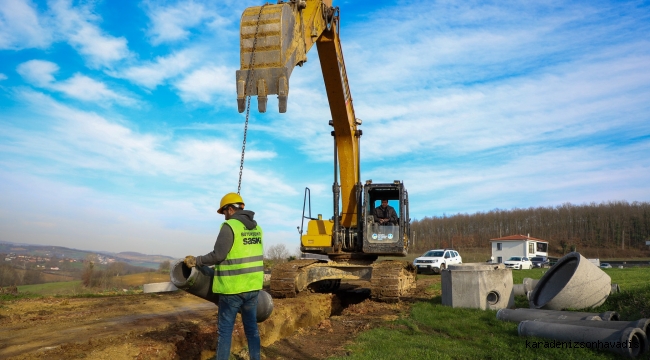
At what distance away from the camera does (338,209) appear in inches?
558

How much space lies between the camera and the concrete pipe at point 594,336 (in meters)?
6.54

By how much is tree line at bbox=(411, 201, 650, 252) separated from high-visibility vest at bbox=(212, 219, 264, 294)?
9173cm

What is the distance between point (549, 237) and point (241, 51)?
108853 mm

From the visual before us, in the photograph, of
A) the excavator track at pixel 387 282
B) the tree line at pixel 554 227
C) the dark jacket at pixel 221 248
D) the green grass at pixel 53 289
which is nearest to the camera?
the dark jacket at pixel 221 248

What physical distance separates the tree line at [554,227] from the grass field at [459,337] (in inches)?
3408

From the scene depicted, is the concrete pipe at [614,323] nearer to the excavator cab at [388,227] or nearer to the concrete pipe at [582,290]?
the concrete pipe at [582,290]

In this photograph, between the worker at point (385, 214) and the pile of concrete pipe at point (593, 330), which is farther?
the worker at point (385, 214)

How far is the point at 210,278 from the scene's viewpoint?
612 cm

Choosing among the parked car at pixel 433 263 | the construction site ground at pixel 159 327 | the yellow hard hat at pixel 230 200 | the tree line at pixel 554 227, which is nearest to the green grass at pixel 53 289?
the construction site ground at pixel 159 327

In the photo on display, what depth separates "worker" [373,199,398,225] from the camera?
13961mm

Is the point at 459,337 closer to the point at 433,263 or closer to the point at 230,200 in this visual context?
the point at 230,200

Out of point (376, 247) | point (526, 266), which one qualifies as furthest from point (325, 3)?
point (526, 266)

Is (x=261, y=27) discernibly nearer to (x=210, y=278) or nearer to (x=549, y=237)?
(x=210, y=278)

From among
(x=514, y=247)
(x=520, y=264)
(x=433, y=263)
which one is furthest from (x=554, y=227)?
(x=433, y=263)
